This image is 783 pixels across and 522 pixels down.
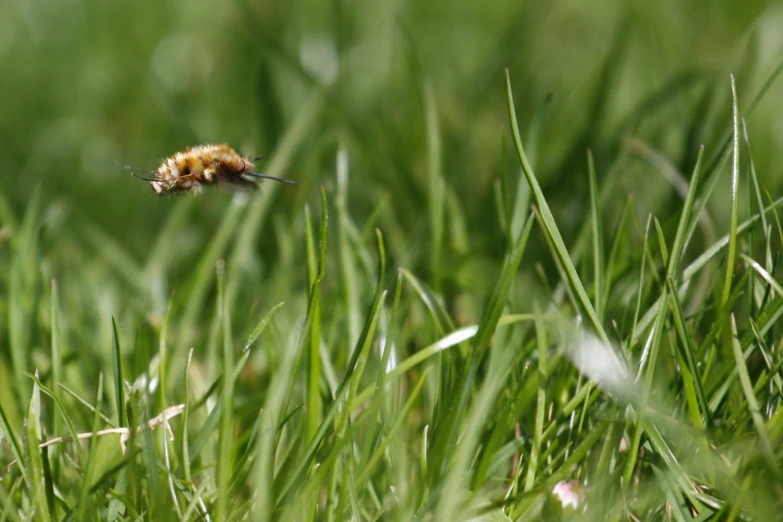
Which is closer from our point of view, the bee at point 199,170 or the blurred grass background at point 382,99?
the bee at point 199,170

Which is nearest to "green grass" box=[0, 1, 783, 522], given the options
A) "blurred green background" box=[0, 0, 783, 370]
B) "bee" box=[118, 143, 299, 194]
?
"blurred green background" box=[0, 0, 783, 370]

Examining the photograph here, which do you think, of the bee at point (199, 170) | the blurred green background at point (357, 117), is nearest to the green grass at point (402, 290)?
the blurred green background at point (357, 117)

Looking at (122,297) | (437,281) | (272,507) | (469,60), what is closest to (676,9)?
(469,60)

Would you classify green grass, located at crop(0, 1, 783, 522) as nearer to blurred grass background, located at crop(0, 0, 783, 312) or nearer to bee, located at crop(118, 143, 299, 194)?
blurred grass background, located at crop(0, 0, 783, 312)

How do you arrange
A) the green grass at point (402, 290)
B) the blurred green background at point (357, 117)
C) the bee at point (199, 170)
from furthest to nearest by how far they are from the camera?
the blurred green background at point (357, 117), the bee at point (199, 170), the green grass at point (402, 290)

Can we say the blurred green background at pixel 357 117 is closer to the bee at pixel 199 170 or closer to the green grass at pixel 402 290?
the green grass at pixel 402 290

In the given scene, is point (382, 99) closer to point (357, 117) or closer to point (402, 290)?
point (357, 117)

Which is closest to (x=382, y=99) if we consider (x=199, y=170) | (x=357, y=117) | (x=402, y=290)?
(x=357, y=117)
